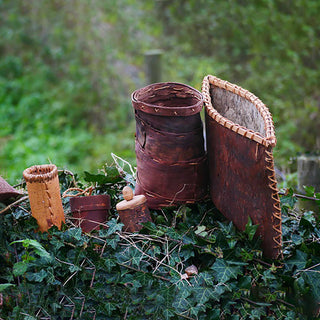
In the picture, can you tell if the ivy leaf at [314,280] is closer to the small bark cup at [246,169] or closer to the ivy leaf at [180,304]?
the small bark cup at [246,169]

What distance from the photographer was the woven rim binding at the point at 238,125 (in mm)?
1521

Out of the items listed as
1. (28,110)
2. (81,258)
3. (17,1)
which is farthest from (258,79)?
(81,258)

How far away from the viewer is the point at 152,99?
6.38ft

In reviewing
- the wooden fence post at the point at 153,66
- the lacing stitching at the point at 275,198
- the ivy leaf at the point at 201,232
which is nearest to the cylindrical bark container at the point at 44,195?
the ivy leaf at the point at 201,232

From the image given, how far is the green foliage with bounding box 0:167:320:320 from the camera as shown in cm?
156

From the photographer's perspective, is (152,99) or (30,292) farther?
(152,99)

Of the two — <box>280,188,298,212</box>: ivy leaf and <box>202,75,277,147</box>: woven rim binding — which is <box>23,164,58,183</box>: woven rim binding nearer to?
<box>202,75,277,147</box>: woven rim binding

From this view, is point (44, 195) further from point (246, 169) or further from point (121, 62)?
point (121, 62)

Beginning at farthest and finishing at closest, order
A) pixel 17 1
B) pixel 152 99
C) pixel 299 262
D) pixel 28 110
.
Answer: pixel 17 1 < pixel 28 110 < pixel 152 99 < pixel 299 262

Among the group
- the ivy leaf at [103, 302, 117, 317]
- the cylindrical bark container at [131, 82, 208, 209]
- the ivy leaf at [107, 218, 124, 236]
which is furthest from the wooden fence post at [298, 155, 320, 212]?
the ivy leaf at [103, 302, 117, 317]

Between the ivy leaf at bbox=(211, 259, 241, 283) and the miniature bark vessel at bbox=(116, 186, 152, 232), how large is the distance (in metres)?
0.36

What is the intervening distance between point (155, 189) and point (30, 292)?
64 cm

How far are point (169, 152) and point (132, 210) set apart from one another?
0.28 m

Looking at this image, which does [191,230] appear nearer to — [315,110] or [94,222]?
[94,222]
